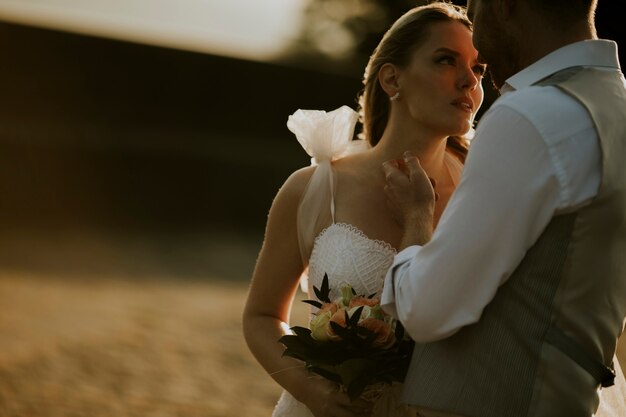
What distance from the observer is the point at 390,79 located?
3391mm

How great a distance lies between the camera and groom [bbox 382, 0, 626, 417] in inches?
84.3

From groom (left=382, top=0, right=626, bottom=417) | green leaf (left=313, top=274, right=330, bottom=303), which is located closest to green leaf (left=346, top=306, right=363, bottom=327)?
green leaf (left=313, top=274, right=330, bottom=303)

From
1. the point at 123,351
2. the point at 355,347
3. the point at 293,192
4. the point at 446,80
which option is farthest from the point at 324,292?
the point at 123,351

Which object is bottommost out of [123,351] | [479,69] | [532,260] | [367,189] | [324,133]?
[532,260]

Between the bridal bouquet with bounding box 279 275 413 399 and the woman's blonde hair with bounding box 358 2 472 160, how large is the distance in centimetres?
93

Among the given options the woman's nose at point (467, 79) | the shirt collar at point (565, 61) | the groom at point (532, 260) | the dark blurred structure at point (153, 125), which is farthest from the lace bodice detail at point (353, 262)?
the dark blurred structure at point (153, 125)

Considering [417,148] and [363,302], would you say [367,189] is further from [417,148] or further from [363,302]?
[363,302]

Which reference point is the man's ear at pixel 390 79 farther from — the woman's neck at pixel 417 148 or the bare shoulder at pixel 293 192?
the bare shoulder at pixel 293 192

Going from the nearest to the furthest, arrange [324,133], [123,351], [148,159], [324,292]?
[324,292] → [324,133] → [123,351] → [148,159]

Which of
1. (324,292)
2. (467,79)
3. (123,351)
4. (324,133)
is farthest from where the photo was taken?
(123,351)

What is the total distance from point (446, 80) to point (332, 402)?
3.41 feet

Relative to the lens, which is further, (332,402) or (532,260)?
(332,402)

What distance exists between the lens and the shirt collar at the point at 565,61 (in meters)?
2.30

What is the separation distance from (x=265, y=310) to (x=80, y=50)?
49.3 ft
